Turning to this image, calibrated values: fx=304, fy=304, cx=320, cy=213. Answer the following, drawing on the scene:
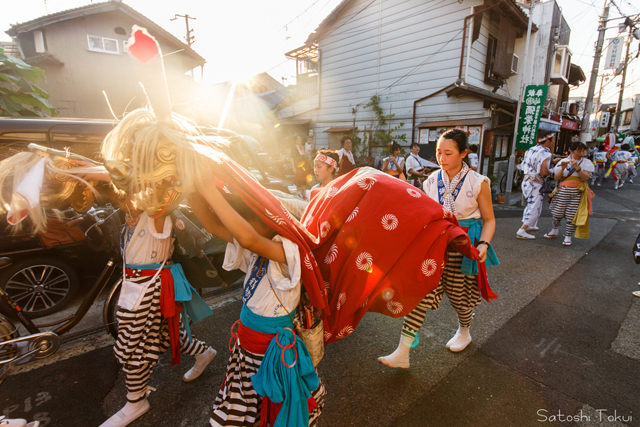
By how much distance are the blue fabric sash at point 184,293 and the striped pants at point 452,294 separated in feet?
5.49

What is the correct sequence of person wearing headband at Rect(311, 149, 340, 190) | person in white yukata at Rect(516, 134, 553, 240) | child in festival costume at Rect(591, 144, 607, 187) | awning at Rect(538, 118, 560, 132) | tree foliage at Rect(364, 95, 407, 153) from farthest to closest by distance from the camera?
child in festival costume at Rect(591, 144, 607, 187) < awning at Rect(538, 118, 560, 132) < tree foliage at Rect(364, 95, 407, 153) < person in white yukata at Rect(516, 134, 553, 240) < person wearing headband at Rect(311, 149, 340, 190)

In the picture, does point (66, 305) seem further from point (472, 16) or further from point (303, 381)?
point (472, 16)

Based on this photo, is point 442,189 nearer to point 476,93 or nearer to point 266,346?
point 266,346

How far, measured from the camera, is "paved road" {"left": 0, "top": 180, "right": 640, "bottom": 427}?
2205 millimetres

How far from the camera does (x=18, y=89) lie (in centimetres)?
545

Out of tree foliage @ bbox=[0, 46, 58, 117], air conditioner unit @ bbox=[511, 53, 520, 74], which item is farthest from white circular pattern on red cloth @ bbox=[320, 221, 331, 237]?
air conditioner unit @ bbox=[511, 53, 520, 74]

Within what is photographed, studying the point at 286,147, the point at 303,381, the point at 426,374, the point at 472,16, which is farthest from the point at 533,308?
the point at 286,147

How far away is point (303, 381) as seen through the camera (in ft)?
4.79

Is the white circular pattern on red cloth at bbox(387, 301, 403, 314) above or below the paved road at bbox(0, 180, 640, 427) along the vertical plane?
above

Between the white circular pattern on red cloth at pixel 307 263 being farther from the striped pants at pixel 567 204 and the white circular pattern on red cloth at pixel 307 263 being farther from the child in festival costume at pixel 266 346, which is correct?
the striped pants at pixel 567 204

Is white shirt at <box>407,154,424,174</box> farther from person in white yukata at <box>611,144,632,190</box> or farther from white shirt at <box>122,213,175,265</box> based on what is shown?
person in white yukata at <box>611,144,632,190</box>

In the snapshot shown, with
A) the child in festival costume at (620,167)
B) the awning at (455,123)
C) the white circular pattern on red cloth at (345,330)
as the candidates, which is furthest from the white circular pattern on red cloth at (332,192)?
the child in festival costume at (620,167)

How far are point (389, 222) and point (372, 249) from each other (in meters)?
0.17

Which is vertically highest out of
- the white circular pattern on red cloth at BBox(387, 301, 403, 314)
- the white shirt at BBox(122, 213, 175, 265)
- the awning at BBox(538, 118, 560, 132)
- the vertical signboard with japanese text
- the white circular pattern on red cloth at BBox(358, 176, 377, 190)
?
the vertical signboard with japanese text
